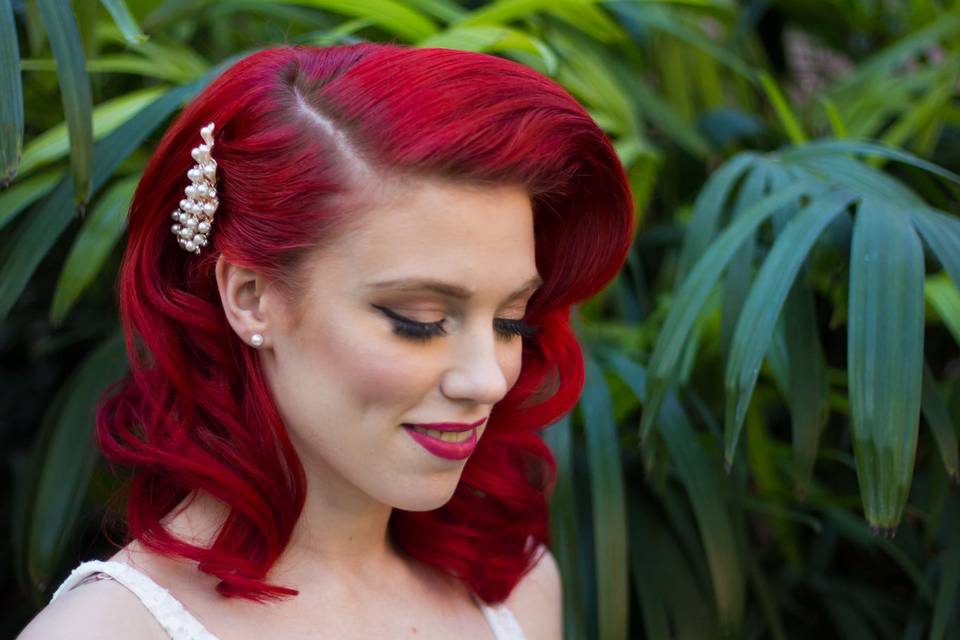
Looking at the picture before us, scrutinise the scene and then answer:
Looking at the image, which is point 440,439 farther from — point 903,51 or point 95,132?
point 903,51

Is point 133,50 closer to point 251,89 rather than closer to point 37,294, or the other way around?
point 37,294

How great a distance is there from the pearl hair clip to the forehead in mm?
126

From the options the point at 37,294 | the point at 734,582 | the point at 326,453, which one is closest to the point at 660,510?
the point at 734,582

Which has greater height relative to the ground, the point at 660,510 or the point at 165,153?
the point at 165,153

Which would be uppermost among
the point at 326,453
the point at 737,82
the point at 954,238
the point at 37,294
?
the point at 737,82

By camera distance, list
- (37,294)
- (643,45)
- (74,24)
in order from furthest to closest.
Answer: (643,45) < (37,294) < (74,24)

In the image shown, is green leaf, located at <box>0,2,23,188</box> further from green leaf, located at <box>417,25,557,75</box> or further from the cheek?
→ green leaf, located at <box>417,25,557,75</box>

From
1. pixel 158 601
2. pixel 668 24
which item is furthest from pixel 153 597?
pixel 668 24

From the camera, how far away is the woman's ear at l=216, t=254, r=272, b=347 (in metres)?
0.89

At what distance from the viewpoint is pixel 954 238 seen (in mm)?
1083

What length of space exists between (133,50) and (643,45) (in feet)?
2.97

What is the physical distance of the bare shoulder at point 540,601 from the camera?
3.77 ft

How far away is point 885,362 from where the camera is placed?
99cm

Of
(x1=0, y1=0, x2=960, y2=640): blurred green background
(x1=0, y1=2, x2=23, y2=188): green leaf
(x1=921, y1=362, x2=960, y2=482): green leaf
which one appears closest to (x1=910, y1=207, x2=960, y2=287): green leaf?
(x1=0, y1=0, x2=960, y2=640): blurred green background
